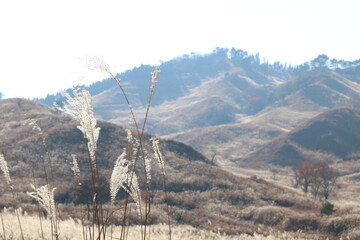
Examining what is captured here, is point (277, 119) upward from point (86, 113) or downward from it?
downward

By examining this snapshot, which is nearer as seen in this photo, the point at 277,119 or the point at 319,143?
the point at 319,143

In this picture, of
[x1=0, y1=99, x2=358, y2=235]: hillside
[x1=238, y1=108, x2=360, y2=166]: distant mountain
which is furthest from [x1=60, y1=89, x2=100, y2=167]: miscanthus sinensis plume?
[x1=238, y1=108, x2=360, y2=166]: distant mountain

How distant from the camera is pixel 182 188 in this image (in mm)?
32188

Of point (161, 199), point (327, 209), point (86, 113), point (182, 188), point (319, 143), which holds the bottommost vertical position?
point (319, 143)

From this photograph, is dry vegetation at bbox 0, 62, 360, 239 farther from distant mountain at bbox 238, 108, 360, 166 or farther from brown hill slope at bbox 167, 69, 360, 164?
brown hill slope at bbox 167, 69, 360, 164

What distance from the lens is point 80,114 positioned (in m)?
3.32

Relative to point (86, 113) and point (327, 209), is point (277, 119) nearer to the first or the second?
point (327, 209)

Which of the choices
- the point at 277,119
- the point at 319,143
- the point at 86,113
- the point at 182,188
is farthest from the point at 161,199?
the point at 277,119

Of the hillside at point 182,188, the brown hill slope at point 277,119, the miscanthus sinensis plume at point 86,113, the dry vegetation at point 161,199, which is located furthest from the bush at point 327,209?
the brown hill slope at point 277,119

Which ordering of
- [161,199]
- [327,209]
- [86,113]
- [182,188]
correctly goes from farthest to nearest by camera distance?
1. [182,188]
2. [161,199]
3. [327,209]
4. [86,113]

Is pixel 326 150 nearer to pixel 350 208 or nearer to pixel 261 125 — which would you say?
pixel 261 125

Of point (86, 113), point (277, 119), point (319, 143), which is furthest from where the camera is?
point (277, 119)

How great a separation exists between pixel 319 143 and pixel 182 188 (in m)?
78.1

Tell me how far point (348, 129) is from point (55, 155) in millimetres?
93324
